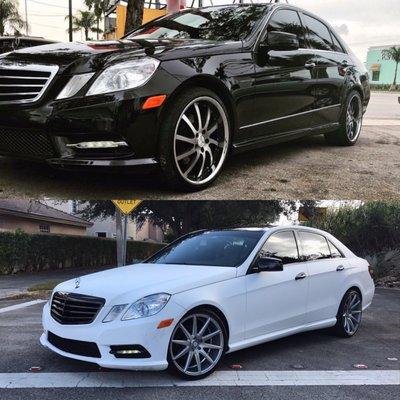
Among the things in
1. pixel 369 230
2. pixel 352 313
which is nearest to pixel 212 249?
pixel 352 313

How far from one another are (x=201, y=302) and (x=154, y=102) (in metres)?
1.74

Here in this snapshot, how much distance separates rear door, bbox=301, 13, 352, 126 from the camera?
22.3 feet

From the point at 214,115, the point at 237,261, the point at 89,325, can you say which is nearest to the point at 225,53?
the point at 214,115

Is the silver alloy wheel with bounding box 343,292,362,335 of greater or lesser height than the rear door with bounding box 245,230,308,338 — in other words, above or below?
below

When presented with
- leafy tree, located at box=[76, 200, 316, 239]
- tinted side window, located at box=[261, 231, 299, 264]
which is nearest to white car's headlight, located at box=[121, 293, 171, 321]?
tinted side window, located at box=[261, 231, 299, 264]

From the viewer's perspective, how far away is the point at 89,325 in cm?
407

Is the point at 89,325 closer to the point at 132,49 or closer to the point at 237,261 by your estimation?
the point at 237,261

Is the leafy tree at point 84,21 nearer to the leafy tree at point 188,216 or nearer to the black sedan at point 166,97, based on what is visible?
the leafy tree at point 188,216

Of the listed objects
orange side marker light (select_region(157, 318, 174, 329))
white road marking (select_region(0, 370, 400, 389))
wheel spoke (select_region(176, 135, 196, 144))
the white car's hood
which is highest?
wheel spoke (select_region(176, 135, 196, 144))

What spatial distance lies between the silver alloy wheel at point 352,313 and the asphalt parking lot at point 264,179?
4.28 feet

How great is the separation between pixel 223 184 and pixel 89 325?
2.24 meters

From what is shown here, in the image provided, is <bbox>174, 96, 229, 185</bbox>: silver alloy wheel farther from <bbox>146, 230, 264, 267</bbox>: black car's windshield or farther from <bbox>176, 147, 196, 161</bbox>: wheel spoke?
<bbox>146, 230, 264, 267</bbox>: black car's windshield

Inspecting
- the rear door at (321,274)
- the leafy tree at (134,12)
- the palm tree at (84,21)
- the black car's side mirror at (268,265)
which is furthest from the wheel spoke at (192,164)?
the palm tree at (84,21)

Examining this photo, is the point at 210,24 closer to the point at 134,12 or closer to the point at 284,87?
the point at 284,87
